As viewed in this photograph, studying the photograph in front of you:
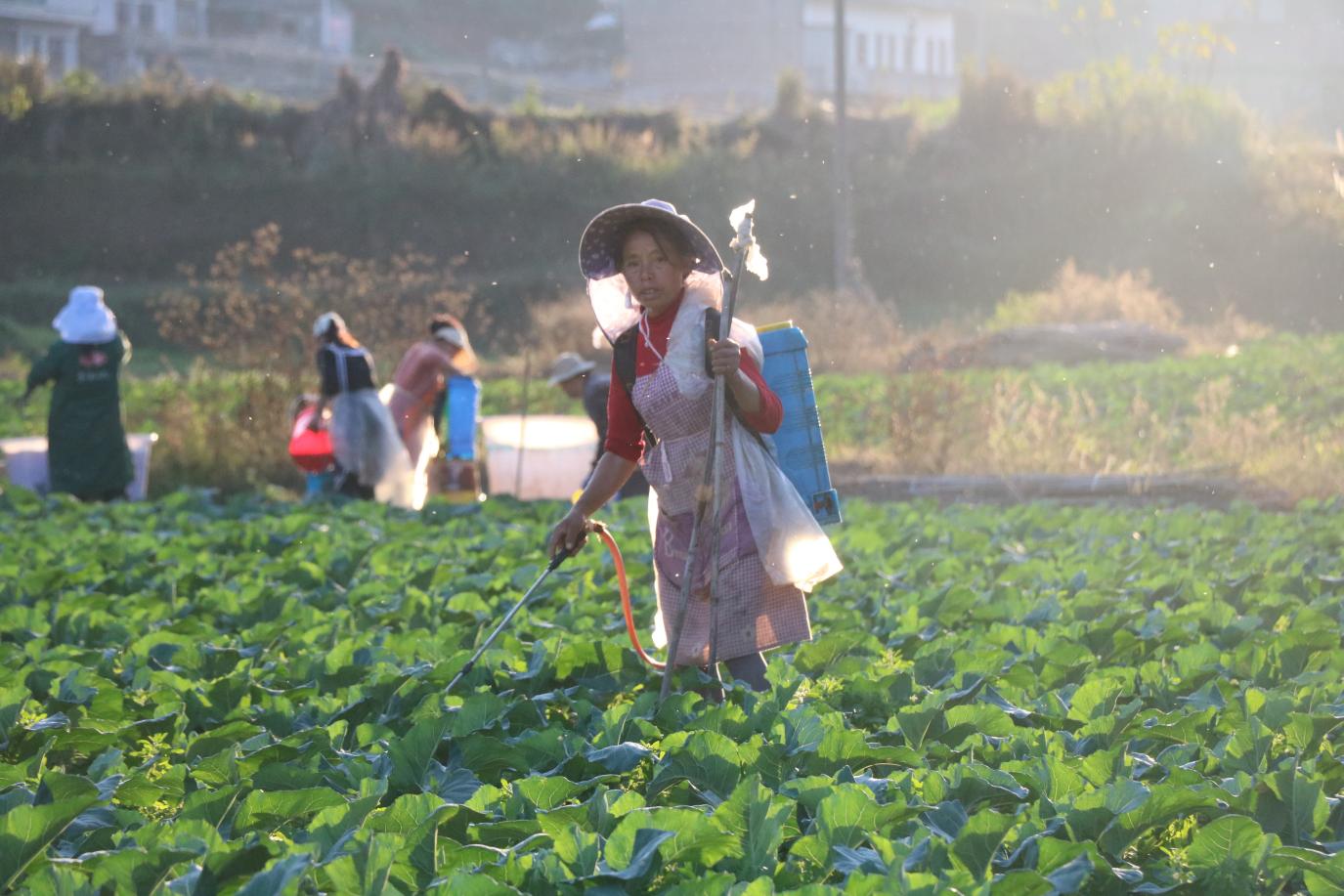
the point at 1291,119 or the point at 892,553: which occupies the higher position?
the point at 1291,119

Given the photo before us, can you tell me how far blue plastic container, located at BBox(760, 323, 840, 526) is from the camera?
4.82 m

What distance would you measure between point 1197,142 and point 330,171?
2029 centimetres

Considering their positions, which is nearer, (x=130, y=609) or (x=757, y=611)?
(x=757, y=611)

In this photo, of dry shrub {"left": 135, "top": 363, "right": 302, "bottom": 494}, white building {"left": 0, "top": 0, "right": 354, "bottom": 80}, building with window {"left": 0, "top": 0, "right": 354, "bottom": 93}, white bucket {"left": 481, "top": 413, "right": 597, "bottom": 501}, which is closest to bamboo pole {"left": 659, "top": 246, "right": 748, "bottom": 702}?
white bucket {"left": 481, "top": 413, "right": 597, "bottom": 501}

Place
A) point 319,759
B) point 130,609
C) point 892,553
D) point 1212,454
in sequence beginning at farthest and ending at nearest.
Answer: point 1212,454 → point 892,553 → point 130,609 → point 319,759

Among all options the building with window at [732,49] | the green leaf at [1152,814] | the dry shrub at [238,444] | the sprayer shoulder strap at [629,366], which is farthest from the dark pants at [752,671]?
the building with window at [732,49]

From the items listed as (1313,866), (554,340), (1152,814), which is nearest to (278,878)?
(1152,814)

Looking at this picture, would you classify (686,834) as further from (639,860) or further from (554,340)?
(554,340)

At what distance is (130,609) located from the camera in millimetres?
6594

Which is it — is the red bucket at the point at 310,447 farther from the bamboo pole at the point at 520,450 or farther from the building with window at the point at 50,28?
Answer: the building with window at the point at 50,28

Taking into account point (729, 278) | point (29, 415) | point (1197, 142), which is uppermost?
point (1197, 142)

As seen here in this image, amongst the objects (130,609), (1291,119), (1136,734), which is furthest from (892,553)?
(1291,119)

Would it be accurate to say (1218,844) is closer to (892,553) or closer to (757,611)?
(757,611)

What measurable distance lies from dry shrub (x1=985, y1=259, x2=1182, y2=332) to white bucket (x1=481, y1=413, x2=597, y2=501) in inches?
561
